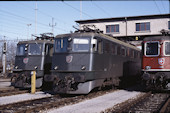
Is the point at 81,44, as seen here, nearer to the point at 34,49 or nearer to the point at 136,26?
the point at 34,49

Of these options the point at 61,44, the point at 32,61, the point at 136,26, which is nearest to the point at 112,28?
→ the point at 136,26

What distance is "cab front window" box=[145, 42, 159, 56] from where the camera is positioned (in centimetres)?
1285

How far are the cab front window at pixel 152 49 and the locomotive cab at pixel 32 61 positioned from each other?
646 centimetres

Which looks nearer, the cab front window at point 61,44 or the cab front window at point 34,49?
the cab front window at point 61,44

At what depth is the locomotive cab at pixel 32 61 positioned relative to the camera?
14.4 m

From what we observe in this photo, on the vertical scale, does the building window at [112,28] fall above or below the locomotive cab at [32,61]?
above

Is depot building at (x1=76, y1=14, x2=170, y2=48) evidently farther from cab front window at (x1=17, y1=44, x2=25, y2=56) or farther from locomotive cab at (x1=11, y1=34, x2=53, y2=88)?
cab front window at (x1=17, y1=44, x2=25, y2=56)

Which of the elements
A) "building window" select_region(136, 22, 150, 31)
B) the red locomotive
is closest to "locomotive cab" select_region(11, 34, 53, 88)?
the red locomotive

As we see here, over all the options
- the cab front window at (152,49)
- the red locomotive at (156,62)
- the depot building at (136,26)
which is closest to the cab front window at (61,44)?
the red locomotive at (156,62)

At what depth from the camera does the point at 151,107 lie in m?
8.70

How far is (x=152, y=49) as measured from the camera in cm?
1302

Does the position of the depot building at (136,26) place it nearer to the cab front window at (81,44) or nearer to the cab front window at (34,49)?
the cab front window at (34,49)

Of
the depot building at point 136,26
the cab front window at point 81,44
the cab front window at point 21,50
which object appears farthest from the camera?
the depot building at point 136,26

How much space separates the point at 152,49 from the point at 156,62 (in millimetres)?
829
